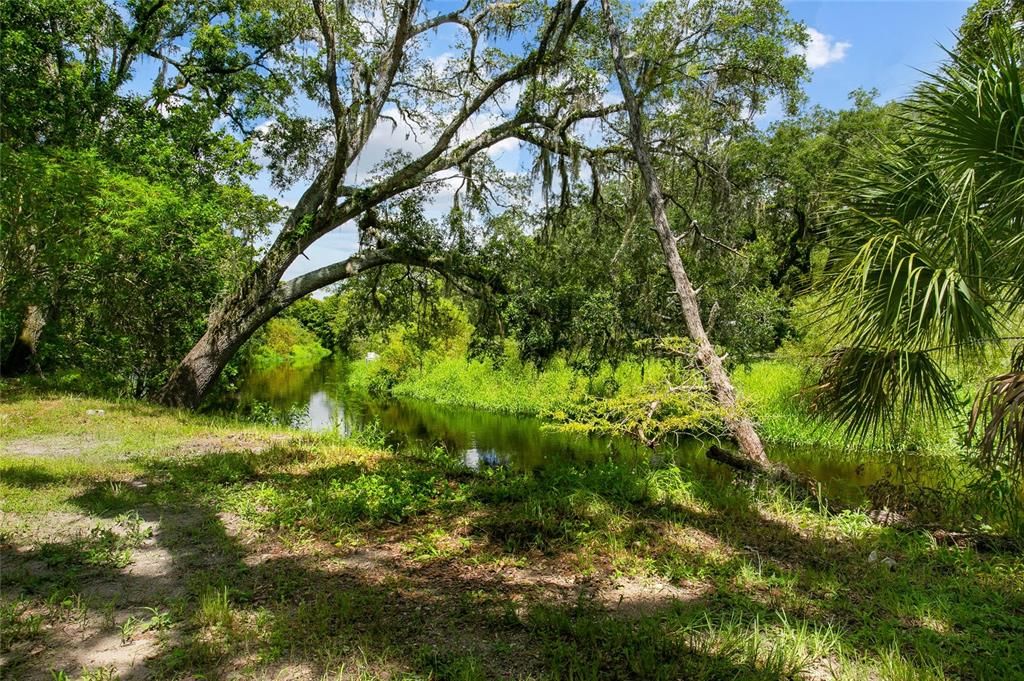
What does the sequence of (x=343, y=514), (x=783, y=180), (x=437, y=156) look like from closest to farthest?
(x=343, y=514) → (x=437, y=156) → (x=783, y=180)

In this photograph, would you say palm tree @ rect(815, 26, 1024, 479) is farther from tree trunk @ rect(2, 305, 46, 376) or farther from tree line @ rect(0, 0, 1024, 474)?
tree trunk @ rect(2, 305, 46, 376)

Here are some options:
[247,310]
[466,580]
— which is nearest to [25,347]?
[247,310]

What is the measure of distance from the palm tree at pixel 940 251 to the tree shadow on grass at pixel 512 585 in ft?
4.22

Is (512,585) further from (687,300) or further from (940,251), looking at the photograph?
(687,300)

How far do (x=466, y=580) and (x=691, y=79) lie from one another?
365 inches

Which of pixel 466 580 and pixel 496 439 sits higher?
pixel 466 580

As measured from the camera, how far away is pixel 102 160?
10.8 metres

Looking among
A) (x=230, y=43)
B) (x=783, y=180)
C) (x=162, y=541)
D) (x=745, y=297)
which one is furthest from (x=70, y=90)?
(x=783, y=180)

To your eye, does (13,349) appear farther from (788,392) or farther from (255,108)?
(788,392)

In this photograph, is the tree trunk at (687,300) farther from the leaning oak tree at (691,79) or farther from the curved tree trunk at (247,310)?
the curved tree trunk at (247,310)

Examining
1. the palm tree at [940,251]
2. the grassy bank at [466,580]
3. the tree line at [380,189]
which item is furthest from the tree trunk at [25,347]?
the palm tree at [940,251]

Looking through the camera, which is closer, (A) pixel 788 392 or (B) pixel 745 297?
(B) pixel 745 297

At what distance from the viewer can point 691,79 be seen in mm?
9891

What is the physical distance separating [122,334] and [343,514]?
9542 millimetres
